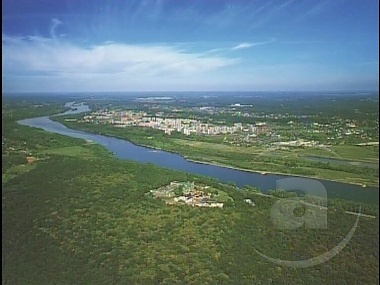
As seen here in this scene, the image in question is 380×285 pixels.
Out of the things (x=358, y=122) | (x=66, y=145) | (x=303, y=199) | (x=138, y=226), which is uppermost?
(x=358, y=122)

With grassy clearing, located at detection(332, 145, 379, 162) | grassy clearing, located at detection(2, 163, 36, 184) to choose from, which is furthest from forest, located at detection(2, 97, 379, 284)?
grassy clearing, located at detection(332, 145, 379, 162)

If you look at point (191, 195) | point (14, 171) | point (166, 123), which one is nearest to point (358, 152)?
point (191, 195)

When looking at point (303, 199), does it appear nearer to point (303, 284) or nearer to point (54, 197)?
point (303, 284)

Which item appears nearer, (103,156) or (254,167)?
(254,167)

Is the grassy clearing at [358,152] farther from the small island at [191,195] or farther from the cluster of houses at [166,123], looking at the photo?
the small island at [191,195]

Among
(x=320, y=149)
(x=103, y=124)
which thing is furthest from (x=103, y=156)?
(x=320, y=149)

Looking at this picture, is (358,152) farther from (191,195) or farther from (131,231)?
(131,231)

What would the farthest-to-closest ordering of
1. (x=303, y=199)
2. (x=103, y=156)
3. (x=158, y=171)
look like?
(x=103, y=156)
(x=158, y=171)
(x=303, y=199)
